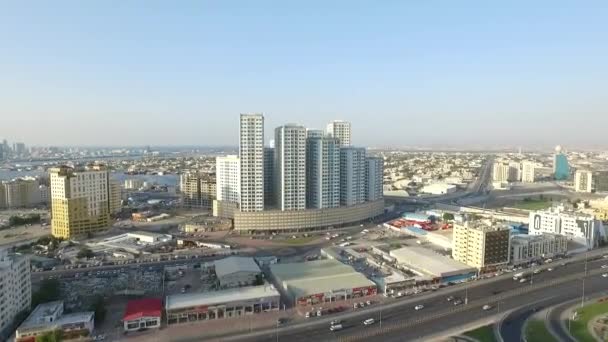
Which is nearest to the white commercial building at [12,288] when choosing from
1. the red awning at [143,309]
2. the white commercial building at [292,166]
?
the red awning at [143,309]

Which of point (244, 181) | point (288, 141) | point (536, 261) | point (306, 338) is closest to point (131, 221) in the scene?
point (244, 181)

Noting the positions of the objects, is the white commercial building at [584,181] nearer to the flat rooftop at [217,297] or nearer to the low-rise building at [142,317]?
the flat rooftop at [217,297]

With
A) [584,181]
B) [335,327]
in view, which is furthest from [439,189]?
[335,327]

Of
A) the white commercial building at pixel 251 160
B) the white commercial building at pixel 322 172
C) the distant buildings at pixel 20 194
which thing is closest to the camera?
the white commercial building at pixel 251 160

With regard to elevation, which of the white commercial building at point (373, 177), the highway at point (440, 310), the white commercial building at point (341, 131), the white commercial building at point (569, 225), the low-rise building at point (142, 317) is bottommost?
the highway at point (440, 310)

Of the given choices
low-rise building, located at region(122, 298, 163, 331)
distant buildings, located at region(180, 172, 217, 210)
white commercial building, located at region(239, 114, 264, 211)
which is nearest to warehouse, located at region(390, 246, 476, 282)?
white commercial building, located at region(239, 114, 264, 211)

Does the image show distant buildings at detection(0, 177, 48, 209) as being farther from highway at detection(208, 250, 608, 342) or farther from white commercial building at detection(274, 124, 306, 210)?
highway at detection(208, 250, 608, 342)
